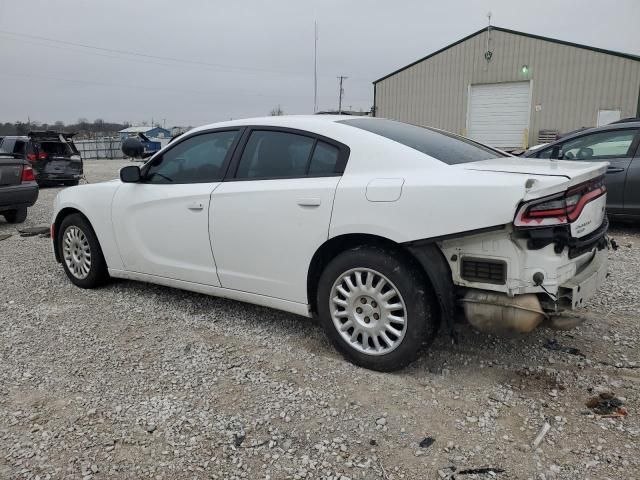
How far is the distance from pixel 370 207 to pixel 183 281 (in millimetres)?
1864

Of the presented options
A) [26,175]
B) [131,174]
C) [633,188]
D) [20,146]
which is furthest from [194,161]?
[20,146]

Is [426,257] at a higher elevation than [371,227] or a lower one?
lower

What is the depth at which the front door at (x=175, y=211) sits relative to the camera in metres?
3.83

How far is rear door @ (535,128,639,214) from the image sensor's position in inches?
255

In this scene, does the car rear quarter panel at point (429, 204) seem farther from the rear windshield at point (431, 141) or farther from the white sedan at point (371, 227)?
the rear windshield at point (431, 141)

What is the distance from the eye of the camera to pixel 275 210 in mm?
3365

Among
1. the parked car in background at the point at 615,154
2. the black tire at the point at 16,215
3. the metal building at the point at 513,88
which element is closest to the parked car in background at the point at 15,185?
the black tire at the point at 16,215

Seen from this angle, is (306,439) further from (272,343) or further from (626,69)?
(626,69)

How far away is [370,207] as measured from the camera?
116 inches

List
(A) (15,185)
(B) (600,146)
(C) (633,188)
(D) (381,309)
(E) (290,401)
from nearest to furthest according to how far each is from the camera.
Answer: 1. (E) (290,401)
2. (D) (381,309)
3. (C) (633,188)
4. (B) (600,146)
5. (A) (15,185)

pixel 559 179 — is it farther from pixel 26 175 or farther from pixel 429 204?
pixel 26 175

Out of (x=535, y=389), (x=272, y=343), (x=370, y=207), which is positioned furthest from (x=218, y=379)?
(x=535, y=389)

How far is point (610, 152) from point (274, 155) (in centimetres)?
525

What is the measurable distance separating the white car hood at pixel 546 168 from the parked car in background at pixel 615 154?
11.2 feet
